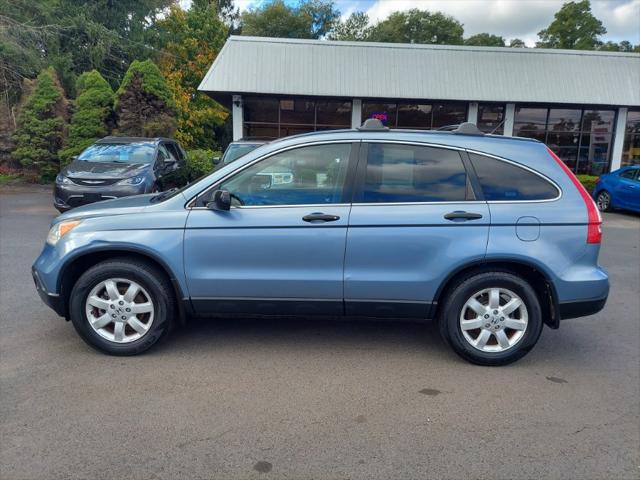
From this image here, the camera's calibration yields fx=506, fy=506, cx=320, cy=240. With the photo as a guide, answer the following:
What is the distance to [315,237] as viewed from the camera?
3969 millimetres

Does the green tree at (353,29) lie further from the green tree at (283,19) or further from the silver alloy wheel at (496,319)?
the silver alloy wheel at (496,319)

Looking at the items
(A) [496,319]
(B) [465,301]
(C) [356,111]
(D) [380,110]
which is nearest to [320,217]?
(B) [465,301]

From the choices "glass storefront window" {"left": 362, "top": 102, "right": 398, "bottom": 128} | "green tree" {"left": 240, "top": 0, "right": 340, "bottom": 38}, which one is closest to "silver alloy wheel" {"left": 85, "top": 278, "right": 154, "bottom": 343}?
"glass storefront window" {"left": 362, "top": 102, "right": 398, "bottom": 128}

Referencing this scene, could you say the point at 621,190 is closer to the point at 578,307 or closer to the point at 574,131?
the point at 574,131

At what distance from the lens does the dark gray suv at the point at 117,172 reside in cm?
977

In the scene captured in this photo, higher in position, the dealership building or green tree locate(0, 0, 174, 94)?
green tree locate(0, 0, 174, 94)

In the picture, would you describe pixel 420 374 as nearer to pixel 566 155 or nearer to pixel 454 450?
pixel 454 450

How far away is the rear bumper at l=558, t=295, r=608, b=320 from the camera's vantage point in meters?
4.01

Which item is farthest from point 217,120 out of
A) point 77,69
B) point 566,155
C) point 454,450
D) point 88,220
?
point 454,450

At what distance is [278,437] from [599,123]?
22.0 meters

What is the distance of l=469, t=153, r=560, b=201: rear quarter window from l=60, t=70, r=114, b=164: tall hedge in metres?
16.1

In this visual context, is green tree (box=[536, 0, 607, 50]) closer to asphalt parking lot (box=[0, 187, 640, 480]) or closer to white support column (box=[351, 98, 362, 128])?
white support column (box=[351, 98, 362, 128])

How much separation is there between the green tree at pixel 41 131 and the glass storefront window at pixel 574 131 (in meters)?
17.4

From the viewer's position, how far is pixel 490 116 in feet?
66.7
